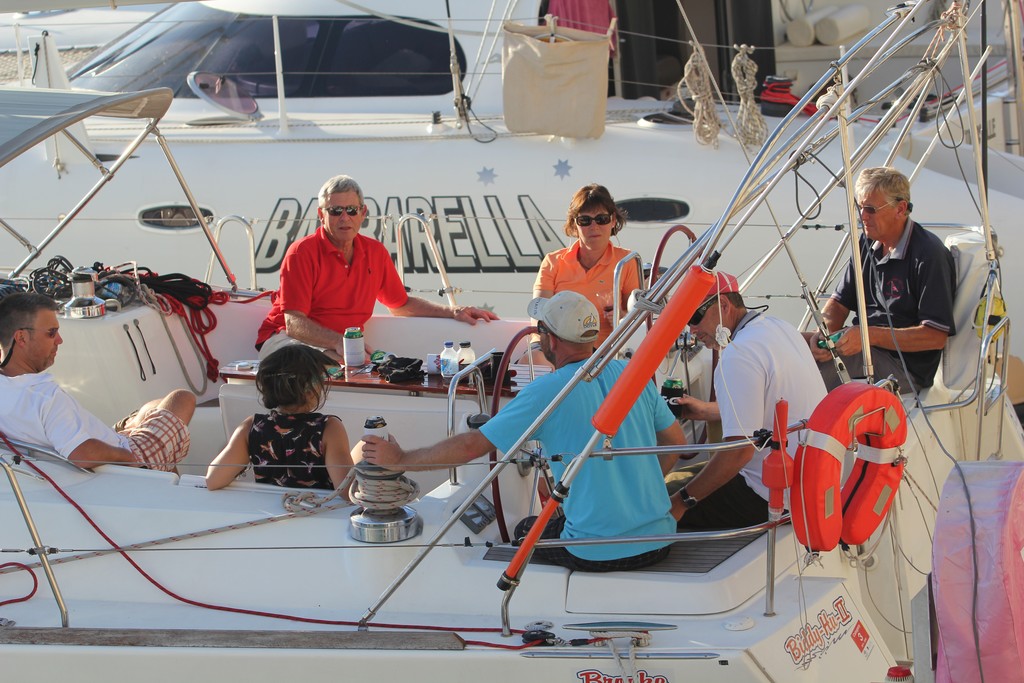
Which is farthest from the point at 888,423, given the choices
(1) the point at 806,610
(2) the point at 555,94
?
(2) the point at 555,94

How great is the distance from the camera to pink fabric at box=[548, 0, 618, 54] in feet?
25.5

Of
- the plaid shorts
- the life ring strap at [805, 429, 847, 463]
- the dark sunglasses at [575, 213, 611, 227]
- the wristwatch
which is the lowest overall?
the plaid shorts

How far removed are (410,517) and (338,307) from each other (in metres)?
1.85

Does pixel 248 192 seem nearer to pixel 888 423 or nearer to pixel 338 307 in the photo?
pixel 338 307

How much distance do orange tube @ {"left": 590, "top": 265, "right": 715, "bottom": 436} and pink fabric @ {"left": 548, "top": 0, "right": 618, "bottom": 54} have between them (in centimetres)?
548

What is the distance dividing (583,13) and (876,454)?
5681 millimetres

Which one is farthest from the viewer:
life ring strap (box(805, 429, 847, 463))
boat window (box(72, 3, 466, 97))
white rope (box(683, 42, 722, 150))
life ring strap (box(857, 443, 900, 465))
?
boat window (box(72, 3, 466, 97))

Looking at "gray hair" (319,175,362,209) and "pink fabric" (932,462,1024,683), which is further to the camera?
"gray hair" (319,175,362,209)

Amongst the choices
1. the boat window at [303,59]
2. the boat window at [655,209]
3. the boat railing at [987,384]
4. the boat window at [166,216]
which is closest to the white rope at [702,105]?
the boat window at [655,209]

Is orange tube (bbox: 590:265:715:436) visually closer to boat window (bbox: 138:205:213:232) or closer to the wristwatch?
the wristwatch

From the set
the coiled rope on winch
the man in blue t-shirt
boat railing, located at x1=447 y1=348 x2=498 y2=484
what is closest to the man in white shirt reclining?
the coiled rope on winch

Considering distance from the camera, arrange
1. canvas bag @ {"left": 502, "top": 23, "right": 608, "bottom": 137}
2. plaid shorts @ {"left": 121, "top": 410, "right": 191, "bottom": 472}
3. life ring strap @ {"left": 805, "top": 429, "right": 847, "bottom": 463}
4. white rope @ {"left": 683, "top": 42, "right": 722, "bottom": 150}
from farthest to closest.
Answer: white rope @ {"left": 683, "top": 42, "right": 722, "bottom": 150}, canvas bag @ {"left": 502, "top": 23, "right": 608, "bottom": 137}, plaid shorts @ {"left": 121, "top": 410, "right": 191, "bottom": 472}, life ring strap @ {"left": 805, "top": 429, "right": 847, "bottom": 463}

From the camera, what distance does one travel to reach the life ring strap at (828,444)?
262cm

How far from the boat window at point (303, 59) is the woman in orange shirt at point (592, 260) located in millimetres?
3946
